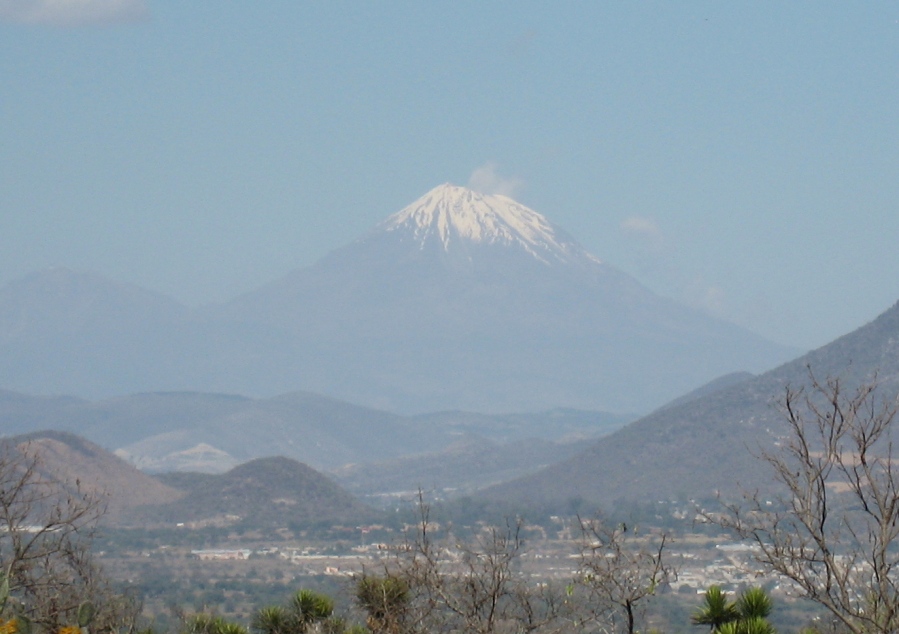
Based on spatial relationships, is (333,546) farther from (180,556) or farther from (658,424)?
(658,424)

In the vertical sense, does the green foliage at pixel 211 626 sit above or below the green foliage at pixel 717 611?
above

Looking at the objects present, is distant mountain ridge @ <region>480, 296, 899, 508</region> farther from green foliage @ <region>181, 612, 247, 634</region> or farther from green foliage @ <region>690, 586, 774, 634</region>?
green foliage @ <region>690, 586, 774, 634</region>

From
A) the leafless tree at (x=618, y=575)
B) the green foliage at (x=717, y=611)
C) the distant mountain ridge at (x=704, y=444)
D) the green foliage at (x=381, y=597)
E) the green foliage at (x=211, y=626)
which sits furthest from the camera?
the distant mountain ridge at (x=704, y=444)

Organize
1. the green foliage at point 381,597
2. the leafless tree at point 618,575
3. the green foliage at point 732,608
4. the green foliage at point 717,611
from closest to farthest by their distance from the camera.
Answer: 1. the leafless tree at point 618,575
2. the green foliage at point 732,608
3. the green foliage at point 717,611
4. the green foliage at point 381,597

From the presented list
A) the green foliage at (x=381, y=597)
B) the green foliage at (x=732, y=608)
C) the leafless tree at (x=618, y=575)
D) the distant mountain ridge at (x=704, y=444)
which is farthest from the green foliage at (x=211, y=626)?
the distant mountain ridge at (x=704, y=444)

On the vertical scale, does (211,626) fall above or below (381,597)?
below

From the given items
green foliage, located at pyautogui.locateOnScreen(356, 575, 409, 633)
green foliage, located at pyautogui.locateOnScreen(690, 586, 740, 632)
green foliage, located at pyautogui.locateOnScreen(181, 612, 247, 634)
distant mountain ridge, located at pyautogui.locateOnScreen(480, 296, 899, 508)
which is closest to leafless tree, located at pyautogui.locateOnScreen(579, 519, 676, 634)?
green foliage, located at pyautogui.locateOnScreen(690, 586, 740, 632)

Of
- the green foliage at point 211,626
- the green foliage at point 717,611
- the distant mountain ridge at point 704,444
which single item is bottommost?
the green foliage at point 717,611

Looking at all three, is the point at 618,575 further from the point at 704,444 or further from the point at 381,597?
the point at 704,444

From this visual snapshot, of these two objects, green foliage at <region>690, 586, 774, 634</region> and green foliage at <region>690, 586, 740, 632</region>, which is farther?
green foliage at <region>690, 586, 740, 632</region>

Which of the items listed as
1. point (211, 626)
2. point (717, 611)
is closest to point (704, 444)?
point (211, 626)

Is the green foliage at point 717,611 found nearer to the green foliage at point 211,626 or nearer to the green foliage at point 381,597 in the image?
the green foliage at point 381,597

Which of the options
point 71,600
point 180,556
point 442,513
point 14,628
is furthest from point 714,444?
point 14,628
